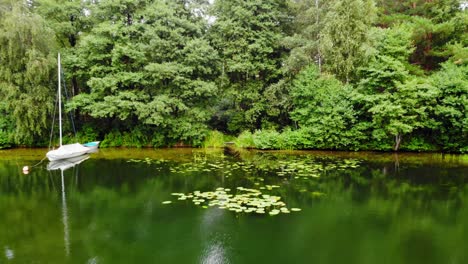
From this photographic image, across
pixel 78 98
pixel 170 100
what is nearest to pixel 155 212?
pixel 170 100

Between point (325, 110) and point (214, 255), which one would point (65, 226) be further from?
point (325, 110)

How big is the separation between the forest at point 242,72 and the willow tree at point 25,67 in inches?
2.6

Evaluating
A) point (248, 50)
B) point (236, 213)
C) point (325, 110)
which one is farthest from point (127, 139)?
point (236, 213)

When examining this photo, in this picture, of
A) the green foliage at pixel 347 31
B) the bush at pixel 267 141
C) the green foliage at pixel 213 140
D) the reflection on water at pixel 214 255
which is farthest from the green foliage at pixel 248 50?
the reflection on water at pixel 214 255

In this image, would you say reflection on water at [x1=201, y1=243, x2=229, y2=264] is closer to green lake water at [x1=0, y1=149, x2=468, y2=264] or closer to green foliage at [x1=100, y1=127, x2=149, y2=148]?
green lake water at [x1=0, y1=149, x2=468, y2=264]

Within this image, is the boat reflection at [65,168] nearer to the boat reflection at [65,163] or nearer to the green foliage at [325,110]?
the boat reflection at [65,163]

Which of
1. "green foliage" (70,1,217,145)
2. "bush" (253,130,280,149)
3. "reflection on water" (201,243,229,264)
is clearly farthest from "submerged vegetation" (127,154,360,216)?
"green foliage" (70,1,217,145)

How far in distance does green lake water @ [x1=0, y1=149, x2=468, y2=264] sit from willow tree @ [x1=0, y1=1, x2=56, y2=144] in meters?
4.74

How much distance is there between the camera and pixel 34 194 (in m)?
9.14

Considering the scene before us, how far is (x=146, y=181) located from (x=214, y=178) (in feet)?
7.46

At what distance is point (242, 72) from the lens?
65.0 ft

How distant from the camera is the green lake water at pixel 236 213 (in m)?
5.53

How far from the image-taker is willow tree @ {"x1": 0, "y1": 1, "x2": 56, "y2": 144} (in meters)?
16.3

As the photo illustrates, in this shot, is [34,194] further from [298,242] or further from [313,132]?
[313,132]
